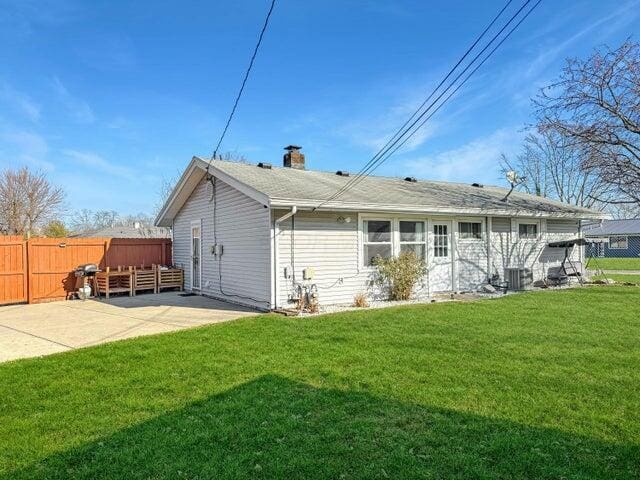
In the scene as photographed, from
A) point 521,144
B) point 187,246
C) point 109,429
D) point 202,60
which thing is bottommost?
point 109,429

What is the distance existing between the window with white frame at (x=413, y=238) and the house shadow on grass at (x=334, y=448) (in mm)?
7647

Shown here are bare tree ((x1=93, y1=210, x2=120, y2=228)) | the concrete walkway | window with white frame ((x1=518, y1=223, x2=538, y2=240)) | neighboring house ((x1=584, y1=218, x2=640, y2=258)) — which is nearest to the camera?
the concrete walkway

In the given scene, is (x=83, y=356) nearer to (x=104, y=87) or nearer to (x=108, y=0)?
(x=108, y=0)

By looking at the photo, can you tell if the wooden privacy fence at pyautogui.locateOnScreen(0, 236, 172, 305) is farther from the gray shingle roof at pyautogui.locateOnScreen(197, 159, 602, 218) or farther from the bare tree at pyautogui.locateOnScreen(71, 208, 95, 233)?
the bare tree at pyautogui.locateOnScreen(71, 208, 95, 233)

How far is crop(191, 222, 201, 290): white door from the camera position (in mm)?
13023

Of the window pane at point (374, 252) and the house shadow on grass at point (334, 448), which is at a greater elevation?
the window pane at point (374, 252)

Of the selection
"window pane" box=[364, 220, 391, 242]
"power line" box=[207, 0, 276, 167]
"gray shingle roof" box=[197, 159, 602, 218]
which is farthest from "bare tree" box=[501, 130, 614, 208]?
"power line" box=[207, 0, 276, 167]

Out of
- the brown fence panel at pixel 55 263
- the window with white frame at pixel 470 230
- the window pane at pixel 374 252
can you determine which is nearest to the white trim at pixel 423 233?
the window pane at pixel 374 252

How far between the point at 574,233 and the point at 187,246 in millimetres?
13755

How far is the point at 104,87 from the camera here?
43.2ft

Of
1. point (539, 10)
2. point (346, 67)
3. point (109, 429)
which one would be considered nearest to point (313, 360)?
point (109, 429)

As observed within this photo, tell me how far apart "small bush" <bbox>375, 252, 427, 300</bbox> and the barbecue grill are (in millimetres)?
7915

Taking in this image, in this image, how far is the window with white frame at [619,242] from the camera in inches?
1573

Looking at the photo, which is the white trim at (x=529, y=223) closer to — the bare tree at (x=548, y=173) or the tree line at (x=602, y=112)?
the tree line at (x=602, y=112)
